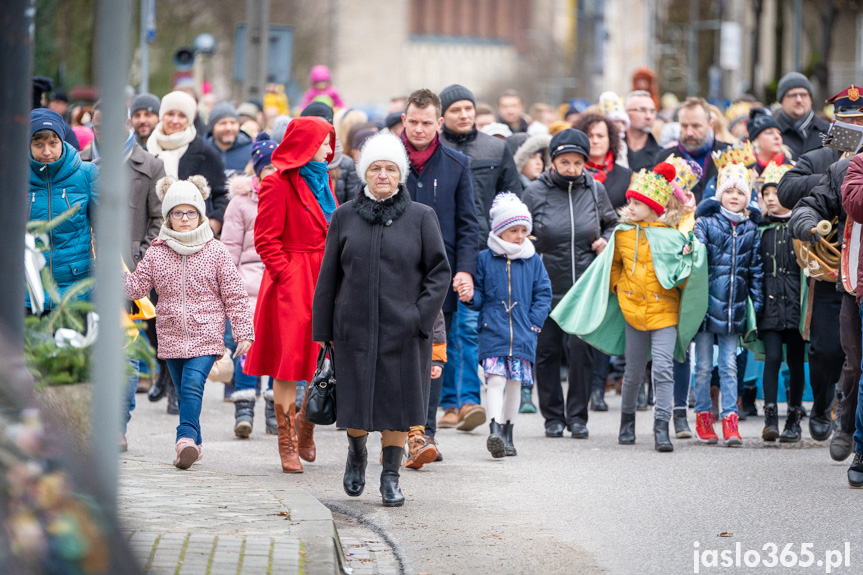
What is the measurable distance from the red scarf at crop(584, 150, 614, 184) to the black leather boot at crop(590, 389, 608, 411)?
183 cm

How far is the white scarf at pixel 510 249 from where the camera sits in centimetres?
1012

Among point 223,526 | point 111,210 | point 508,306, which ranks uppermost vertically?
point 111,210

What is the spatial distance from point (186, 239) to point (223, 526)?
266 cm

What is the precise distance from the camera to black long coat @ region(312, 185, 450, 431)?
783 cm

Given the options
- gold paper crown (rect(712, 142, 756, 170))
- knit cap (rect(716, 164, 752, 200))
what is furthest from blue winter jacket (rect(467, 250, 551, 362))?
gold paper crown (rect(712, 142, 756, 170))

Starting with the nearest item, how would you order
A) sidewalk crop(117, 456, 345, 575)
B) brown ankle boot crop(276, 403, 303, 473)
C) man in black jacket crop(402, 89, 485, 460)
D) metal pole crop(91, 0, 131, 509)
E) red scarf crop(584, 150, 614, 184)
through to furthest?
metal pole crop(91, 0, 131, 509)
sidewalk crop(117, 456, 345, 575)
brown ankle boot crop(276, 403, 303, 473)
man in black jacket crop(402, 89, 485, 460)
red scarf crop(584, 150, 614, 184)

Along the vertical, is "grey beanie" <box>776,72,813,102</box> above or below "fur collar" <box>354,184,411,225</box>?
above

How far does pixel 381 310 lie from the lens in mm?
7848

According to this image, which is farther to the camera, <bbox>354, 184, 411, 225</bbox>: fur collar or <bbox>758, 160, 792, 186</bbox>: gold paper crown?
<bbox>758, 160, 792, 186</bbox>: gold paper crown

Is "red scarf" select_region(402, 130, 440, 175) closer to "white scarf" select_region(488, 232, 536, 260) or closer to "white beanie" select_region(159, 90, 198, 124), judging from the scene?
"white scarf" select_region(488, 232, 536, 260)

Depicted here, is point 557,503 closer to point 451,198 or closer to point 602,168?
point 451,198

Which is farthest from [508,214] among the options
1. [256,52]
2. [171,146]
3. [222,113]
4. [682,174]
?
[256,52]

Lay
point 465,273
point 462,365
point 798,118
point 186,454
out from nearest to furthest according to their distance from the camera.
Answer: point 186,454 < point 465,273 < point 462,365 < point 798,118

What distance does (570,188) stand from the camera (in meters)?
11.2
